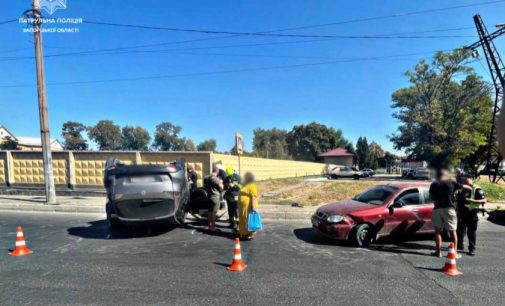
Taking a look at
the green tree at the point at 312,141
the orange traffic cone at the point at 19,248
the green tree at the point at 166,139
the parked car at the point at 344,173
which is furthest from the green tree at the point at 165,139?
the orange traffic cone at the point at 19,248

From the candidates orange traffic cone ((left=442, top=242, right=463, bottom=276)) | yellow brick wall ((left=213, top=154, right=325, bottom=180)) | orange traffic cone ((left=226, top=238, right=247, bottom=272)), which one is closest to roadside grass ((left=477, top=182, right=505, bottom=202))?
yellow brick wall ((left=213, top=154, right=325, bottom=180))

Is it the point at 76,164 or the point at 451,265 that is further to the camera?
the point at 76,164

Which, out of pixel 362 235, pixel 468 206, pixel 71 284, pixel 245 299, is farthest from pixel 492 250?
pixel 71 284

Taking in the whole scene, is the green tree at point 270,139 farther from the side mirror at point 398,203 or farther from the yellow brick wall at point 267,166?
the side mirror at point 398,203

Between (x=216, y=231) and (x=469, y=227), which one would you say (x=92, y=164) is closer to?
Result: (x=216, y=231)

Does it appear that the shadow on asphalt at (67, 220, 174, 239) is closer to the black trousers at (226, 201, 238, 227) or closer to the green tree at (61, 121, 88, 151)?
the black trousers at (226, 201, 238, 227)

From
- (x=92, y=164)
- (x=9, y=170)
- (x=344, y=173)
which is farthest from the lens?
(x=344, y=173)

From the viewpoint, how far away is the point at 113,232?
8.63 m

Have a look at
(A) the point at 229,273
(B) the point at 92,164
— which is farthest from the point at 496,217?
(B) the point at 92,164

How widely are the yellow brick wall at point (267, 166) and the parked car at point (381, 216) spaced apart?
5.89m

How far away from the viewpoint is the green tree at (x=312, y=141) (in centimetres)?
8288

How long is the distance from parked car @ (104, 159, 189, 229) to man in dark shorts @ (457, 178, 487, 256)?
6218 millimetres

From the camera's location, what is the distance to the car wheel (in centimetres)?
739

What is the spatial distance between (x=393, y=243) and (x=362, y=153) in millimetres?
79910
